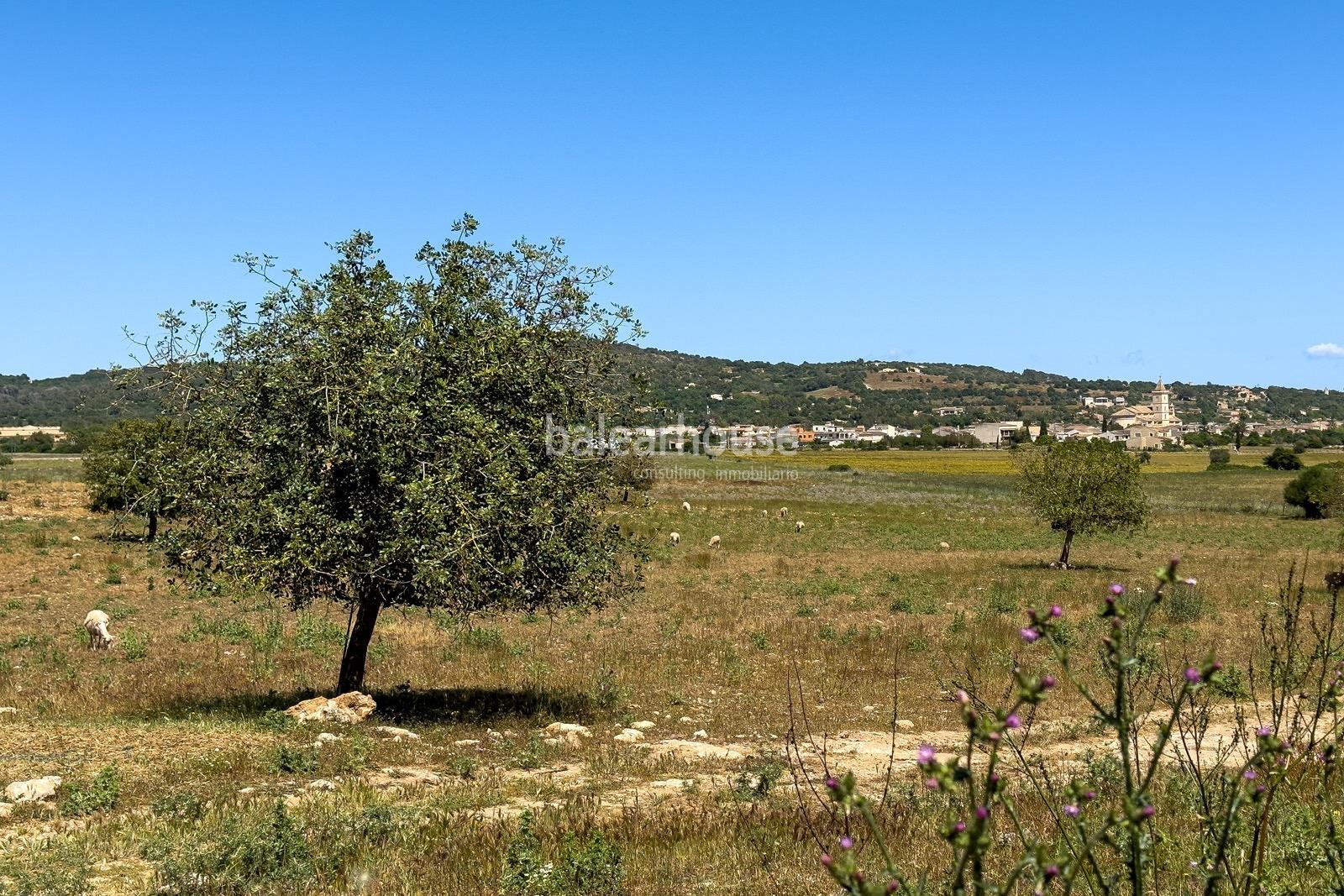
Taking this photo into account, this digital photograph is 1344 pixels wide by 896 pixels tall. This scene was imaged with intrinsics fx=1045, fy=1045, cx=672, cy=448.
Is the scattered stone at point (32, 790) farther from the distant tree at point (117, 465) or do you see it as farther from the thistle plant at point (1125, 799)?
the distant tree at point (117, 465)

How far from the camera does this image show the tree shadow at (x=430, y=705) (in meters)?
15.5

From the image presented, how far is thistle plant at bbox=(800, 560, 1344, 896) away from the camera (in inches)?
121

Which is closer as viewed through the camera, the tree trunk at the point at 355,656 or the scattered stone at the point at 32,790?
the scattered stone at the point at 32,790

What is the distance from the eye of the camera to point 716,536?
48.3 m

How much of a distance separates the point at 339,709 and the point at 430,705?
2.19 meters

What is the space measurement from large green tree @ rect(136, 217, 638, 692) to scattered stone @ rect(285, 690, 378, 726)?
4.45ft

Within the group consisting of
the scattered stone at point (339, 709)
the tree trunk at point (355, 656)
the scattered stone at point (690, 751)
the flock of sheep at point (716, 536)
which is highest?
the tree trunk at point (355, 656)

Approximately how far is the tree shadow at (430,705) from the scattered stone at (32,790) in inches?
181

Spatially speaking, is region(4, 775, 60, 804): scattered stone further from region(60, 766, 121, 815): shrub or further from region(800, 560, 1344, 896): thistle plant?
region(800, 560, 1344, 896): thistle plant

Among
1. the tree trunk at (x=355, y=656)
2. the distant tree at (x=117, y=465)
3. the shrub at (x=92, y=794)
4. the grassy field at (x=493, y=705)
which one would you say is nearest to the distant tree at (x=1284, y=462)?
the grassy field at (x=493, y=705)

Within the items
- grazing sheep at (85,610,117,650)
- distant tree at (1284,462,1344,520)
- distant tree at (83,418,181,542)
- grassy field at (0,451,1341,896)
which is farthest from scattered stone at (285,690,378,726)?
distant tree at (1284,462,1344,520)

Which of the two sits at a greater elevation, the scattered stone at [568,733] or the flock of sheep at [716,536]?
the scattered stone at [568,733]

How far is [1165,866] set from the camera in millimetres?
7027

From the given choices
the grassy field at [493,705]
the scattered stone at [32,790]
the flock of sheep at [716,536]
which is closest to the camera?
the grassy field at [493,705]
